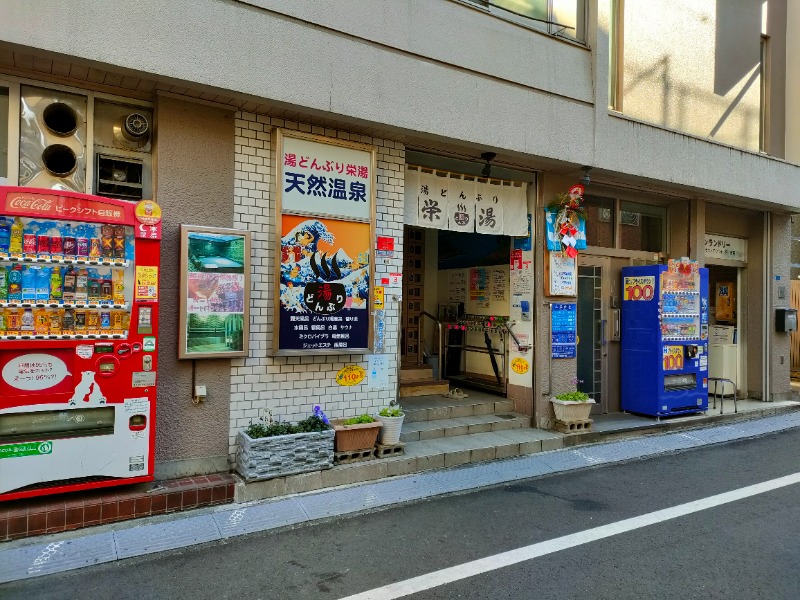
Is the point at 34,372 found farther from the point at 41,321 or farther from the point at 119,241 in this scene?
the point at 119,241

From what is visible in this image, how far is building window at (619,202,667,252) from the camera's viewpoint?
10.1 m

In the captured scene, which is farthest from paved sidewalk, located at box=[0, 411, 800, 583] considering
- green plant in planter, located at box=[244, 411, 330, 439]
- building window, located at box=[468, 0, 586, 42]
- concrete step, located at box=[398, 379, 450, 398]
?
building window, located at box=[468, 0, 586, 42]

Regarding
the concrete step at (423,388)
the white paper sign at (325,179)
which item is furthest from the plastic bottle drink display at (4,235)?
the concrete step at (423,388)

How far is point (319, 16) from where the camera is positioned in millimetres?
6020

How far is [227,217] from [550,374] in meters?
5.37

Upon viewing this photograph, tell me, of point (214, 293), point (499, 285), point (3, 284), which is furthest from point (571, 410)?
point (3, 284)

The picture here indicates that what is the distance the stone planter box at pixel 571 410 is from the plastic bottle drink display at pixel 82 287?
6.33m

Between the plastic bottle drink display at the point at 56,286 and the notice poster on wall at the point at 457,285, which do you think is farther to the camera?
the notice poster on wall at the point at 457,285

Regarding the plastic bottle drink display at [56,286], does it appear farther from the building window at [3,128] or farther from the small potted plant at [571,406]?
the small potted plant at [571,406]

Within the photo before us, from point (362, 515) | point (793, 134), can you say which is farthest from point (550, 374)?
point (793, 134)

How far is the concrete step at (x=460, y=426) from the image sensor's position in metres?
7.26

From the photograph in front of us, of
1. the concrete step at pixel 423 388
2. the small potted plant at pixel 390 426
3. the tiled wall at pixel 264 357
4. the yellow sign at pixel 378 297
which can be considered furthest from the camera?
the concrete step at pixel 423 388

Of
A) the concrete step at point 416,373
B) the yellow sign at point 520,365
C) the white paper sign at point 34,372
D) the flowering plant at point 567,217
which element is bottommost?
the concrete step at point 416,373

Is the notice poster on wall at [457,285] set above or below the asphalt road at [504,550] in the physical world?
above
